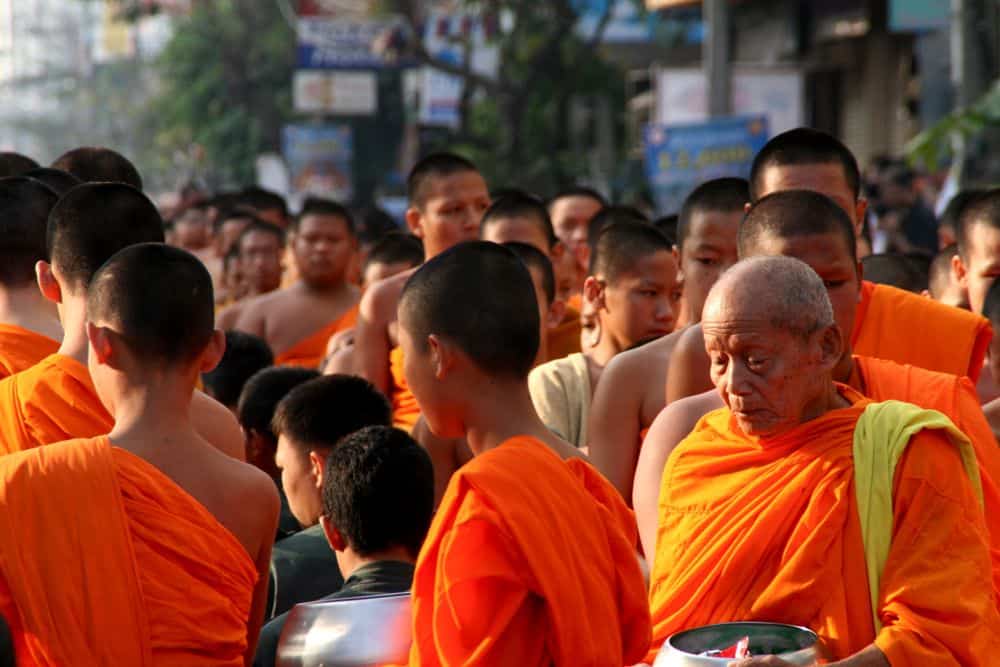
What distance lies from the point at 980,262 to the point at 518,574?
339 cm

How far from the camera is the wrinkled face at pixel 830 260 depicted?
4.28 meters

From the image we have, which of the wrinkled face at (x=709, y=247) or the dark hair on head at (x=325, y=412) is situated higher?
the wrinkled face at (x=709, y=247)

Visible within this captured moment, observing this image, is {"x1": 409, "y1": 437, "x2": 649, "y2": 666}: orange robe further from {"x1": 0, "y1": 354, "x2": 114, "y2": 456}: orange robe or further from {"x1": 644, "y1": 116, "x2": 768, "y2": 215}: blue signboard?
{"x1": 644, "y1": 116, "x2": 768, "y2": 215}: blue signboard

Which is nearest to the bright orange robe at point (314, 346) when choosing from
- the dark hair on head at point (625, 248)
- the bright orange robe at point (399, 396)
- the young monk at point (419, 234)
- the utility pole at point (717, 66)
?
the young monk at point (419, 234)

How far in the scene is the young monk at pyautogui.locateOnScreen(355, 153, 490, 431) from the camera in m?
7.20

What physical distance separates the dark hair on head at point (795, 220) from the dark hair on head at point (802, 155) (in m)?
1.05

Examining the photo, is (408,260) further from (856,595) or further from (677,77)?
(677,77)

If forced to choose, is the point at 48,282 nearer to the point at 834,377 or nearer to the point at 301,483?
the point at 301,483

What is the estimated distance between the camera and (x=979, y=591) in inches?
138

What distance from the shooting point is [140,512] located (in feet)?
11.9

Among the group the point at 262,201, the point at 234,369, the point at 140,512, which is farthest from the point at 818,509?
the point at 262,201

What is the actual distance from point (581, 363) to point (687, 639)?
98.5 inches

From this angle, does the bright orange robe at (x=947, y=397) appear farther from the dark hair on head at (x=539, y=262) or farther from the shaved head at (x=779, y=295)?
the dark hair on head at (x=539, y=262)

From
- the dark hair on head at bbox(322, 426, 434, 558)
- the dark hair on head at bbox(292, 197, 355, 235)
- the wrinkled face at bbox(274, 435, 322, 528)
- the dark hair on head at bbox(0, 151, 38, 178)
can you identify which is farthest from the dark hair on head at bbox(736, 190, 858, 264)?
the dark hair on head at bbox(292, 197, 355, 235)
